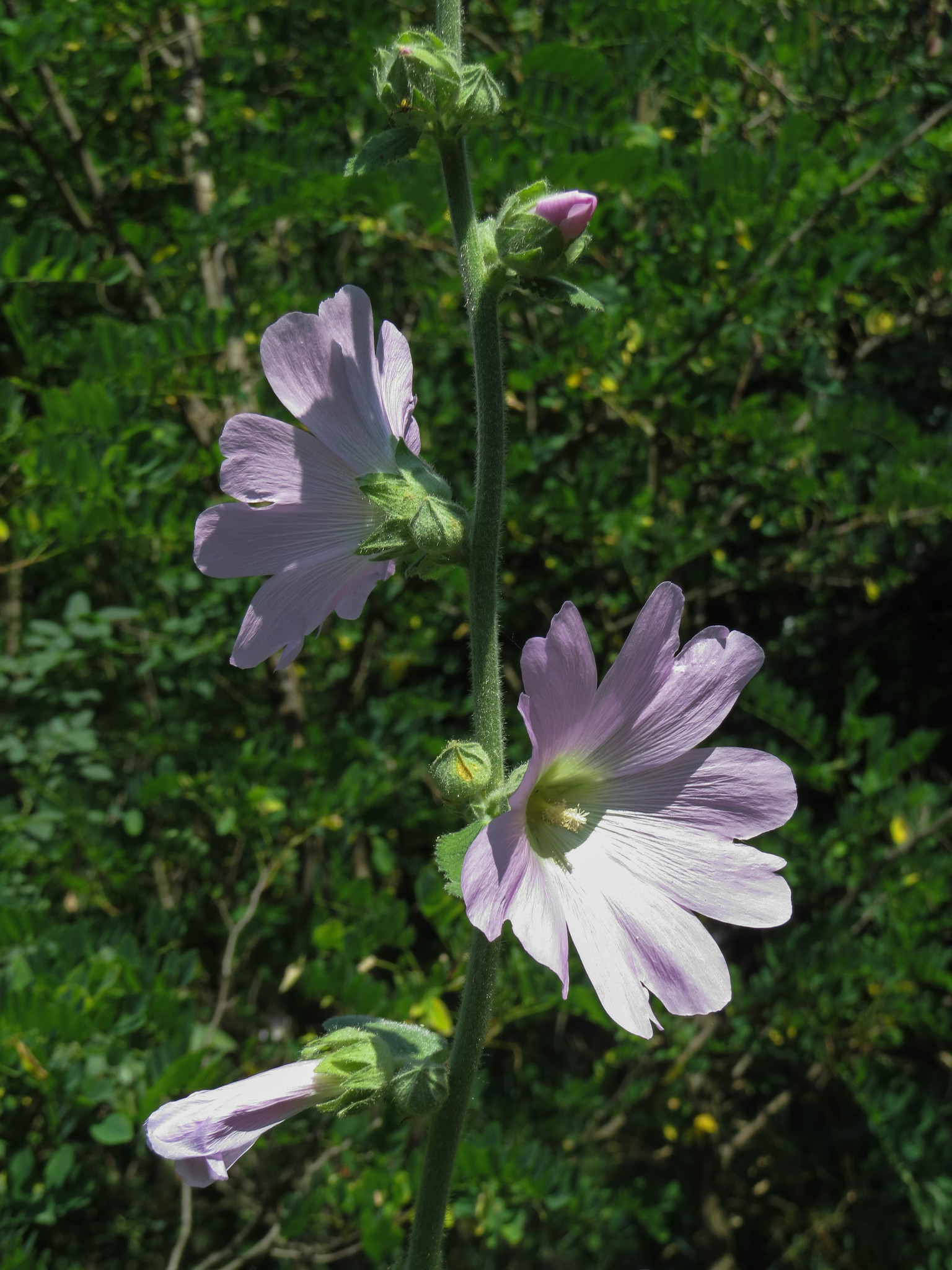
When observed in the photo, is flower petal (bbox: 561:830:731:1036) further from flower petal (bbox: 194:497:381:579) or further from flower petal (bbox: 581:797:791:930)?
flower petal (bbox: 194:497:381:579)

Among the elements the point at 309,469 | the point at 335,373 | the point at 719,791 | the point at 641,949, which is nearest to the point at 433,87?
the point at 335,373

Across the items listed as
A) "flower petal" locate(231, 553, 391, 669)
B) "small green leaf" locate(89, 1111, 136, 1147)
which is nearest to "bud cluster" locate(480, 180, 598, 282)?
"flower petal" locate(231, 553, 391, 669)

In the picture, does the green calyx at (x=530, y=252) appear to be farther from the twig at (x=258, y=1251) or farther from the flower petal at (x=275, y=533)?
the twig at (x=258, y=1251)

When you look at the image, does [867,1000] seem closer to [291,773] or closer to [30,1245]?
[291,773]

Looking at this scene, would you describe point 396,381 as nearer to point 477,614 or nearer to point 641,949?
point 477,614

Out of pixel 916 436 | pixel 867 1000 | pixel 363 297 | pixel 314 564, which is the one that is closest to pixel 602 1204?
pixel 867 1000

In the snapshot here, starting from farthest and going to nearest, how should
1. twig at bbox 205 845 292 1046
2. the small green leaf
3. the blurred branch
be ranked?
the blurred branch → twig at bbox 205 845 292 1046 → the small green leaf
